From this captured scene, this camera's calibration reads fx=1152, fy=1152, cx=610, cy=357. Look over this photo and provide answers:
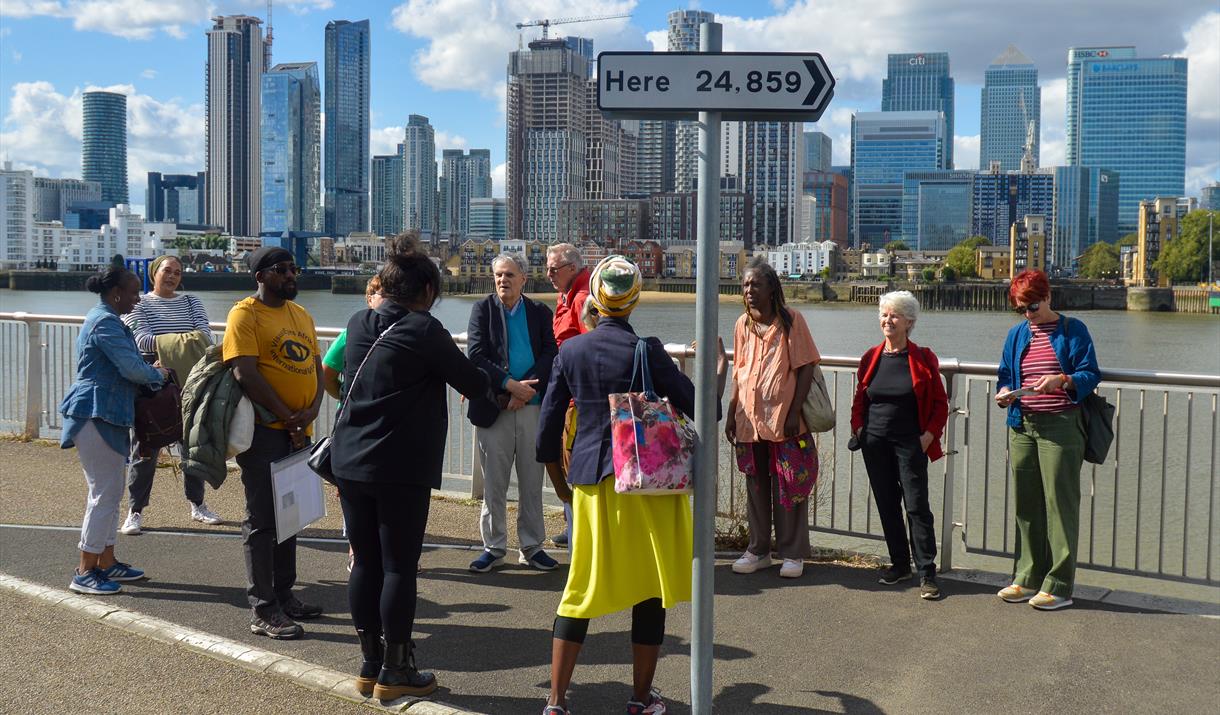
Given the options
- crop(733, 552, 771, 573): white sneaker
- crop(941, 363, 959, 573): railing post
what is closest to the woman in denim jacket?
crop(733, 552, 771, 573): white sneaker

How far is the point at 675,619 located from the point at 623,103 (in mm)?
2823

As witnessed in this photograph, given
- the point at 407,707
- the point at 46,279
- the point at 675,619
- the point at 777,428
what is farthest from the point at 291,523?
the point at 46,279

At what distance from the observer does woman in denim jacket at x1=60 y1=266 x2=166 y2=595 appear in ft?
19.1

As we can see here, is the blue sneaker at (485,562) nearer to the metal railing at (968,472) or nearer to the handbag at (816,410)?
the metal railing at (968,472)

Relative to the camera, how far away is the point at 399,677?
14.4 ft

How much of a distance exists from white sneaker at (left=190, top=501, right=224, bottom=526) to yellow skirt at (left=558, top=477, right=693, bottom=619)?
4.19 metres

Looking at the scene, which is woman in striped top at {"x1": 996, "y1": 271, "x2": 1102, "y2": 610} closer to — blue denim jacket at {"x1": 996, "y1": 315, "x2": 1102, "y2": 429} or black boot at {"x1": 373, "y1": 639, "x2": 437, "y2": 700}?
blue denim jacket at {"x1": 996, "y1": 315, "x2": 1102, "y2": 429}

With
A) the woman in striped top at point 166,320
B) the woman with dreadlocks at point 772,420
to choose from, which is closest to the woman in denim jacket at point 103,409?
the woman in striped top at point 166,320

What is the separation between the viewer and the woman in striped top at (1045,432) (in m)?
5.70

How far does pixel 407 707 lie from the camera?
4336 mm

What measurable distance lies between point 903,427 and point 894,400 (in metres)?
0.15

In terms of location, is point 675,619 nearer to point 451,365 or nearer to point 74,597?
point 451,365

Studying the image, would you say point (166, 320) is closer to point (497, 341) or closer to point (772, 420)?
point (497, 341)

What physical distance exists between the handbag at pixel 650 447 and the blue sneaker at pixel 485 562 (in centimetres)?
259
